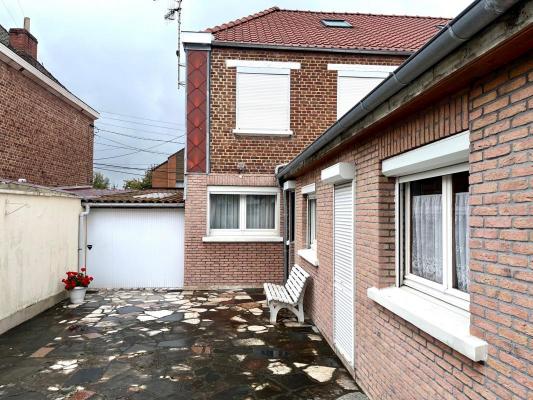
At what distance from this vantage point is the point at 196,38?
35.3 feet

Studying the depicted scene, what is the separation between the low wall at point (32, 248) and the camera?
7164 millimetres

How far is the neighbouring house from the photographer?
135 feet

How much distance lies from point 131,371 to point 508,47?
5.26 meters

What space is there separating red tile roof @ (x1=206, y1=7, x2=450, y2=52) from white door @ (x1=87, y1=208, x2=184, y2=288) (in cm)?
538

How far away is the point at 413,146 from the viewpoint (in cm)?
333

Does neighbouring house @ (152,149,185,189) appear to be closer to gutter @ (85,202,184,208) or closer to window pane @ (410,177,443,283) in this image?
gutter @ (85,202,184,208)

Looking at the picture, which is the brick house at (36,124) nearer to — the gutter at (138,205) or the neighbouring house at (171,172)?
the gutter at (138,205)

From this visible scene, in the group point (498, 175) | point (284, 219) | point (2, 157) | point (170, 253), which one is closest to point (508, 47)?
point (498, 175)

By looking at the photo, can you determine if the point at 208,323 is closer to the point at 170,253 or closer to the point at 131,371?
the point at 131,371

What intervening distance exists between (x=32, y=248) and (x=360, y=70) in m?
9.16

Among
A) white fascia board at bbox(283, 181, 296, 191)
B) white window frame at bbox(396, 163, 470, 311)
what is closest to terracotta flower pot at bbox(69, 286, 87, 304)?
white fascia board at bbox(283, 181, 296, 191)

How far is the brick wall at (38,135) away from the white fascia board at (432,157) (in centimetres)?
1121

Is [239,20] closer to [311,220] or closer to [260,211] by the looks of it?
[260,211]

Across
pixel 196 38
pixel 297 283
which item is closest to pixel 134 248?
pixel 297 283
